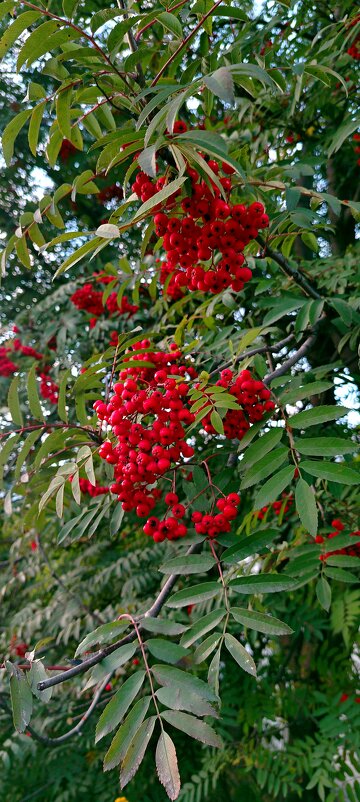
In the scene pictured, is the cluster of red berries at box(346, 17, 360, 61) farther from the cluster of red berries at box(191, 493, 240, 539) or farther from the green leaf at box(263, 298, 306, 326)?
the cluster of red berries at box(191, 493, 240, 539)

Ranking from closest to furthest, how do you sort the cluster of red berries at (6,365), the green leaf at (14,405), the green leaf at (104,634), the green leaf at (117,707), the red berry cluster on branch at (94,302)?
1. the green leaf at (117,707)
2. the green leaf at (104,634)
3. the green leaf at (14,405)
4. the red berry cluster on branch at (94,302)
5. the cluster of red berries at (6,365)

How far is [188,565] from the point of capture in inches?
46.8

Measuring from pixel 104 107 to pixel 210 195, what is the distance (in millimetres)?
414

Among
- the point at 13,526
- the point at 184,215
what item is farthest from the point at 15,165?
the point at 184,215

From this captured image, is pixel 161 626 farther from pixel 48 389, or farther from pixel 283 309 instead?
pixel 48 389

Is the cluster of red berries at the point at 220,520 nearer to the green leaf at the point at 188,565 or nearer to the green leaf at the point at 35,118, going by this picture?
the green leaf at the point at 188,565

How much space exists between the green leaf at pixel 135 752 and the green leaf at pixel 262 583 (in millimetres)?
282

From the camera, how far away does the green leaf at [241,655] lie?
3.16 ft

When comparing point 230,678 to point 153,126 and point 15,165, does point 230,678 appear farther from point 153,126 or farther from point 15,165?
point 15,165

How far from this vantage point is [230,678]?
2850 millimetres

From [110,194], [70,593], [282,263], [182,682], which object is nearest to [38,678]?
[182,682]

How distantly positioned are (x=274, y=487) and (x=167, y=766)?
0.51 m

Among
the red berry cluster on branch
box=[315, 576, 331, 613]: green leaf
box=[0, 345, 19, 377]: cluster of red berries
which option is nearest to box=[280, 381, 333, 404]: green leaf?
box=[315, 576, 331, 613]: green leaf

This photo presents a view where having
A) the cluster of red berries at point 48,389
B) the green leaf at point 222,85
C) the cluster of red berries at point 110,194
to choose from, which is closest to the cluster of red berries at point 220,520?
the green leaf at point 222,85
